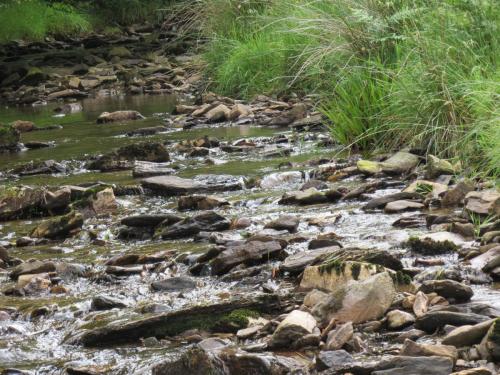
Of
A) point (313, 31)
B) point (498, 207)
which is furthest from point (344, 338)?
point (313, 31)

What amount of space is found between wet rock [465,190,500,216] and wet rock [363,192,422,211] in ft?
1.75

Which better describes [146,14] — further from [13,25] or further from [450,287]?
[450,287]

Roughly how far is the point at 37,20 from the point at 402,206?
73.0ft

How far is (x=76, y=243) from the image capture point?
19.0 ft

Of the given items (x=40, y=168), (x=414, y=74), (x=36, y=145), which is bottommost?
(x=36, y=145)

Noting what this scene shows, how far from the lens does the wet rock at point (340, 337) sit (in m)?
3.41

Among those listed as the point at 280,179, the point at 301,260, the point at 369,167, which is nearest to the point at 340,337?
the point at 301,260

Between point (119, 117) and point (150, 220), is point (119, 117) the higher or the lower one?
the lower one

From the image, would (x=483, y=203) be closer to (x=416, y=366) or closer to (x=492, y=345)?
(x=492, y=345)

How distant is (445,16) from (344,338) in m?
4.17

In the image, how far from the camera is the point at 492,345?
3.09m

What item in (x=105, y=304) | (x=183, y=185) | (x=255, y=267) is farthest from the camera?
(x=183, y=185)

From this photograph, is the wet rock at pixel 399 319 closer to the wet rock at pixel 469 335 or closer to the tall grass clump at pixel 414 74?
the wet rock at pixel 469 335

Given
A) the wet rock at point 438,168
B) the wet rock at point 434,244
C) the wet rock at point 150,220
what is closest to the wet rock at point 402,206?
the wet rock at point 438,168
